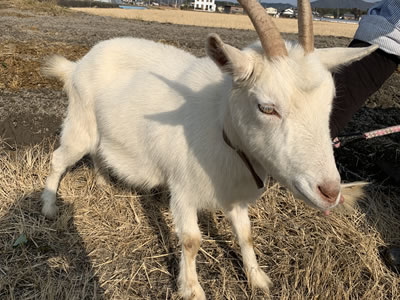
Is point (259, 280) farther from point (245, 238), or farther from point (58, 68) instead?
point (58, 68)

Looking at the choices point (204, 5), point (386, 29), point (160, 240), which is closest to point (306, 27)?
point (386, 29)

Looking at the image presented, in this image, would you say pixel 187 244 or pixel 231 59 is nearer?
pixel 231 59

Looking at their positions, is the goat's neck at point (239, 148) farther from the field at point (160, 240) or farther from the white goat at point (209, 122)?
the field at point (160, 240)

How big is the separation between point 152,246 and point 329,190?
1839 millimetres

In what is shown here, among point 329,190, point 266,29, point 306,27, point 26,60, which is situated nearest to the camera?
point 329,190

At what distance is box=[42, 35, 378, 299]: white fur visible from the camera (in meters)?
1.78

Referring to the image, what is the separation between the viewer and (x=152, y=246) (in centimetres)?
308

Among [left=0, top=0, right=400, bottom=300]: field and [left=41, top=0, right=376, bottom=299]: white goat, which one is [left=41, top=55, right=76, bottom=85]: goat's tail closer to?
[left=41, top=0, right=376, bottom=299]: white goat

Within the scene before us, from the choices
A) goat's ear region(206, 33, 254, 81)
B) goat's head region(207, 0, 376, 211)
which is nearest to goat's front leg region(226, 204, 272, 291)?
goat's head region(207, 0, 376, 211)

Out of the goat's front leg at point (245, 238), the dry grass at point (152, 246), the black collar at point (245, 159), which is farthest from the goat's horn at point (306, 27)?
the dry grass at point (152, 246)

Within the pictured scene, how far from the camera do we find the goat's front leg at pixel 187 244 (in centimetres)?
255

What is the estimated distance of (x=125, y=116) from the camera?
114 inches

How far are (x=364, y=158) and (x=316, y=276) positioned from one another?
2.07 m

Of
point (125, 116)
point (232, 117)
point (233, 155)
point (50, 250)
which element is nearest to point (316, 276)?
point (233, 155)
